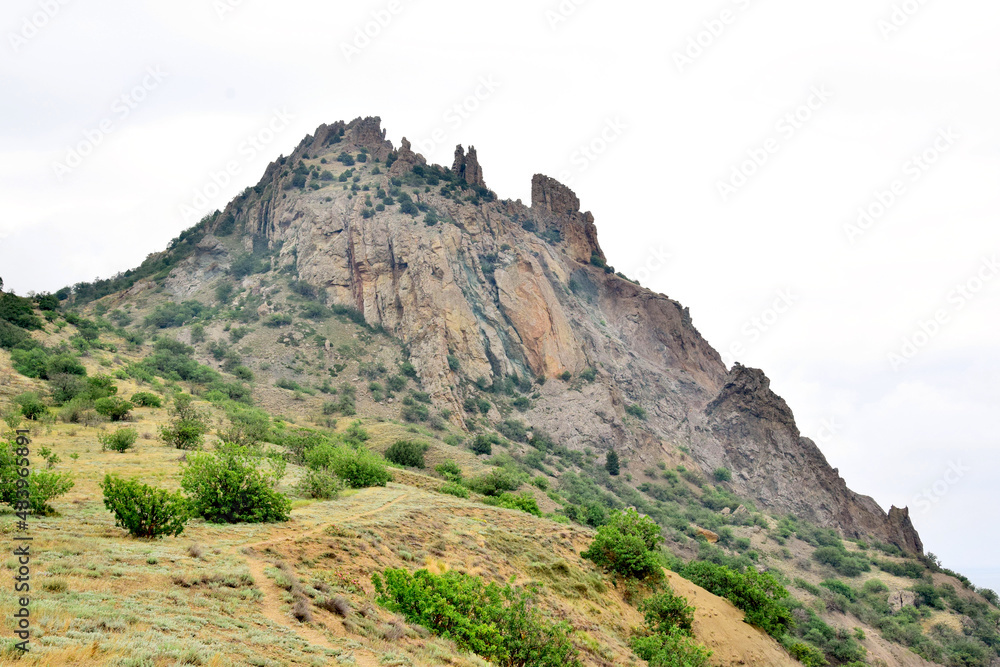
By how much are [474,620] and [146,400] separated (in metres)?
27.2

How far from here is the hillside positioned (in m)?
9.66

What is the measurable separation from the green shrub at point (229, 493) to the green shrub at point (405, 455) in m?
19.3

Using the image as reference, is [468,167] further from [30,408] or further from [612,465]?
[30,408]

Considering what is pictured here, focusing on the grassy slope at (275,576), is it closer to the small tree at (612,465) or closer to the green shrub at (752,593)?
the green shrub at (752,593)

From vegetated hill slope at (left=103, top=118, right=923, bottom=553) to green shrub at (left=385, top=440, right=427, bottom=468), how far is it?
17.4 metres

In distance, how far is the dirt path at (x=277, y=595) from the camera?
27.2ft

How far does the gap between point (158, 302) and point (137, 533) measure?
6113 centimetres

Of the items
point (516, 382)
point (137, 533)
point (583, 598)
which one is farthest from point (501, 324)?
point (137, 533)

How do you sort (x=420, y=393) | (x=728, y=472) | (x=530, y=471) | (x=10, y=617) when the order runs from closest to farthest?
1. (x=10, y=617)
2. (x=530, y=471)
3. (x=420, y=393)
4. (x=728, y=472)

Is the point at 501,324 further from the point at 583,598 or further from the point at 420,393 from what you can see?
the point at 583,598

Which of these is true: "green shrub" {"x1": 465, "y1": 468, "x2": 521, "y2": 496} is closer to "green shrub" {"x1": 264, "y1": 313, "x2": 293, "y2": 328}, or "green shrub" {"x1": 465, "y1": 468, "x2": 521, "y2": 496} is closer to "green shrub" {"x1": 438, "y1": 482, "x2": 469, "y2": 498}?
"green shrub" {"x1": 438, "y1": 482, "x2": 469, "y2": 498}

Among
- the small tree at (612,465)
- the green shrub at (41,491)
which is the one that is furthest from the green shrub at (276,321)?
the green shrub at (41,491)

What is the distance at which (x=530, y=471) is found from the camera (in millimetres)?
46719

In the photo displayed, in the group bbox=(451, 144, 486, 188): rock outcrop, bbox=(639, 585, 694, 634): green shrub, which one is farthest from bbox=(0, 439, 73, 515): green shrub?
bbox=(451, 144, 486, 188): rock outcrop
